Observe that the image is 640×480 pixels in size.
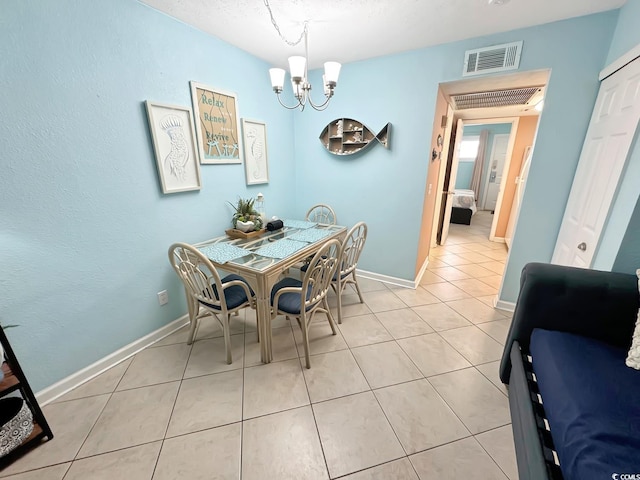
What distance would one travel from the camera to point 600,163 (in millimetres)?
1646

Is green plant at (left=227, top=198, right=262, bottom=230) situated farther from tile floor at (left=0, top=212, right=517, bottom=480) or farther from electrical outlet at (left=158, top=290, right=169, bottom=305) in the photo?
tile floor at (left=0, top=212, right=517, bottom=480)

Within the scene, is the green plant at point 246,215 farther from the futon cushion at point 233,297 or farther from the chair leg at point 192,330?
the chair leg at point 192,330

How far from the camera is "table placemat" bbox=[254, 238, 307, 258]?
5.96 feet

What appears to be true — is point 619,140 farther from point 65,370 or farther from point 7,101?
point 65,370

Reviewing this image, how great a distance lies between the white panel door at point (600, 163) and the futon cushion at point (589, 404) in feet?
2.58

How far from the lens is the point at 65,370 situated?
1.53m

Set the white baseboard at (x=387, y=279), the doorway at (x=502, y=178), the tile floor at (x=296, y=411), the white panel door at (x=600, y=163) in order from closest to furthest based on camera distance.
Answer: the tile floor at (x=296, y=411)
the white panel door at (x=600, y=163)
the white baseboard at (x=387, y=279)
the doorway at (x=502, y=178)

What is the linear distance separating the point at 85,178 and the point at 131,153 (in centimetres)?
31

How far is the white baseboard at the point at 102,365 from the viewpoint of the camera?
4.83ft

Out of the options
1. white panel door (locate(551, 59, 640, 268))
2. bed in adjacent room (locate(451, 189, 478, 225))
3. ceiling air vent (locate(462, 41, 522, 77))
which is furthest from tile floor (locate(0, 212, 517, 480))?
bed in adjacent room (locate(451, 189, 478, 225))

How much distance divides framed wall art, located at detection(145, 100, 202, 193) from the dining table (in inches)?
20.7

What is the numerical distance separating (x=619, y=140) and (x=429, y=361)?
1792 mm

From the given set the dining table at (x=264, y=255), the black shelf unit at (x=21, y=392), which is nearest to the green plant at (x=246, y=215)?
the dining table at (x=264, y=255)

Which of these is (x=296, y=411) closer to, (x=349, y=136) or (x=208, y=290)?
(x=208, y=290)
